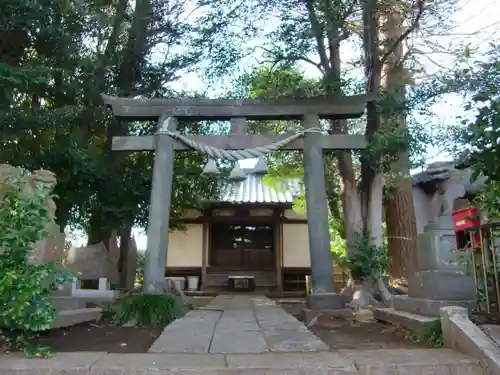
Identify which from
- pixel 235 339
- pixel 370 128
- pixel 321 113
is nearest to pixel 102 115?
pixel 321 113

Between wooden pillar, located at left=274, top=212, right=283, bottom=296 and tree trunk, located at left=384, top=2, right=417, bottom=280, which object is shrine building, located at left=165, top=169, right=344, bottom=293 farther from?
tree trunk, located at left=384, top=2, right=417, bottom=280

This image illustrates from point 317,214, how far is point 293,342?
3675 millimetres

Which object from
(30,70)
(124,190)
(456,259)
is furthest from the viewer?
(124,190)

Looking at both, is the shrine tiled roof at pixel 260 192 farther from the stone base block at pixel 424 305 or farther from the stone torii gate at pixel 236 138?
the stone base block at pixel 424 305

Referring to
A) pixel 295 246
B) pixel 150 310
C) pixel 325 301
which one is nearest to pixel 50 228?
pixel 150 310

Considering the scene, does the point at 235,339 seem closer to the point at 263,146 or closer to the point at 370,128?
the point at 263,146

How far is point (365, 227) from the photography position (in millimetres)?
8945

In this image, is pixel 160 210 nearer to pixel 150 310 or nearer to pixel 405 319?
pixel 150 310

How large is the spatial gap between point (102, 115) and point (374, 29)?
6.39 metres

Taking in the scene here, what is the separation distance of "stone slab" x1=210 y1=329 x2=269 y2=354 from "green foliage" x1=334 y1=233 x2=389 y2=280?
169 inches

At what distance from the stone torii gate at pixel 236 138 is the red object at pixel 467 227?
2.72m

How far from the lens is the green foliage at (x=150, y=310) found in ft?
19.2

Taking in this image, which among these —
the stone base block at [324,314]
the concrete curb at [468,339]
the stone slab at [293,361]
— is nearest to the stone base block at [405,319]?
the stone base block at [324,314]

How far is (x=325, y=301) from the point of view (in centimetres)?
671
